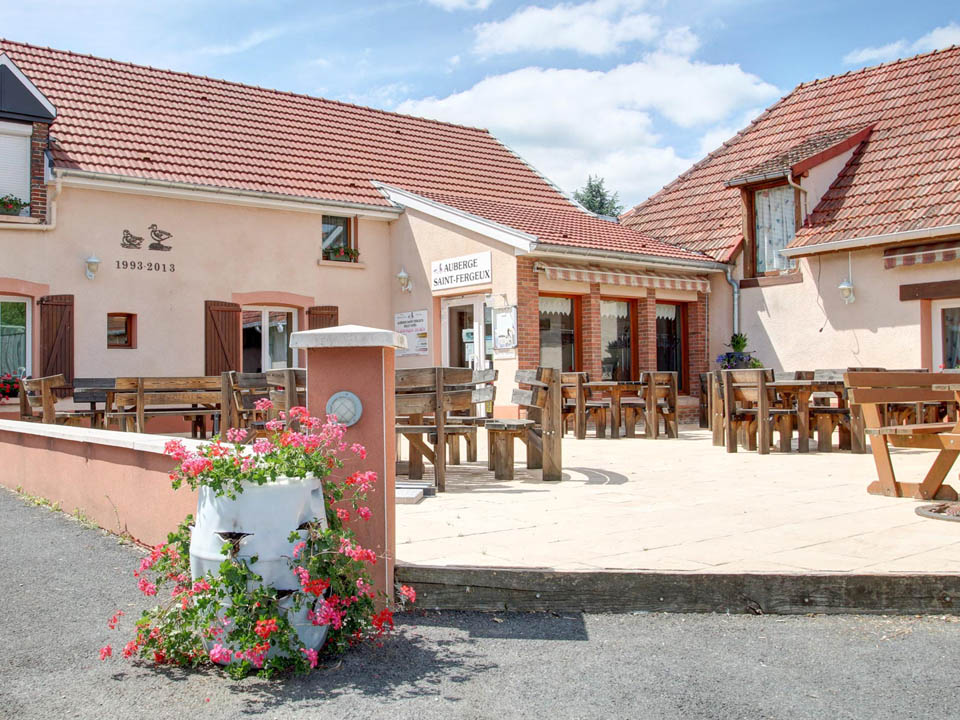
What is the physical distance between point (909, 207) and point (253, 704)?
13.0 m

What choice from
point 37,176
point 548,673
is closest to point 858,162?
point 37,176

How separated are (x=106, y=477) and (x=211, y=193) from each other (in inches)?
350

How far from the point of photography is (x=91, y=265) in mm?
13320

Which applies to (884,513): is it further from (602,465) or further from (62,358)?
(62,358)

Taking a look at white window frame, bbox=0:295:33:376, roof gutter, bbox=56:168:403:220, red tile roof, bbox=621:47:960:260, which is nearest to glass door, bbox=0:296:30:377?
white window frame, bbox=0:295:33:376

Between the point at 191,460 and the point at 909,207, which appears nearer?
the point at 191,460

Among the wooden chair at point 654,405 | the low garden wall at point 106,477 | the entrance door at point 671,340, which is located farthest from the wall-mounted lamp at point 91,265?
the entrance door at point 671,340

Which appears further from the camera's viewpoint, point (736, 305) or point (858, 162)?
point (736, 305)

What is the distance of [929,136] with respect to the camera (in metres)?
14.9

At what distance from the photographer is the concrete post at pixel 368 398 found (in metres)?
4.16

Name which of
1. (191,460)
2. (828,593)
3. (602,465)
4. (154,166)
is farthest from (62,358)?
(828,593)

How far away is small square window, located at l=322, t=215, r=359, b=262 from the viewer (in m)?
16.0

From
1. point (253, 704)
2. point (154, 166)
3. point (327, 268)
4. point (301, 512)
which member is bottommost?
point (253, 704)

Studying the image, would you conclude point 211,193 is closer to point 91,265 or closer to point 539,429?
point 91,265
